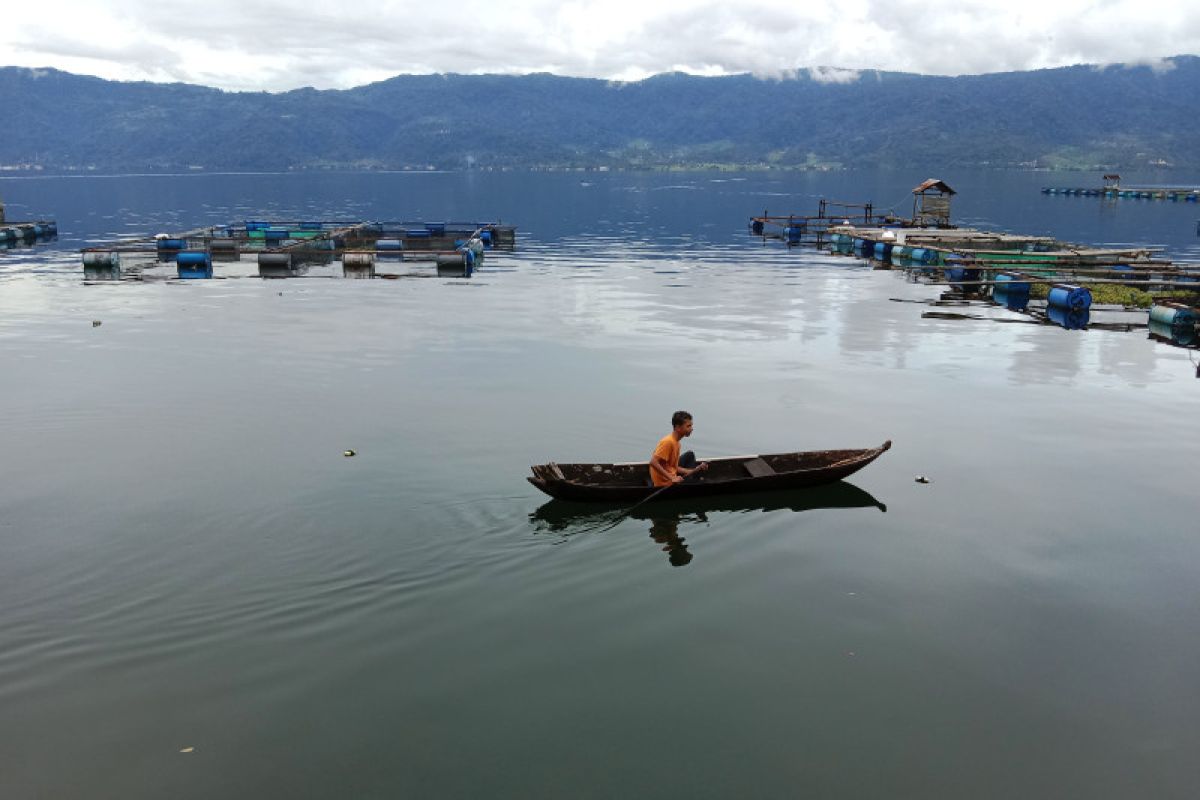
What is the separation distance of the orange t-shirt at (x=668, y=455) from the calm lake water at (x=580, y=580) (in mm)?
842

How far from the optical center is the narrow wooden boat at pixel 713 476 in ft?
65.2

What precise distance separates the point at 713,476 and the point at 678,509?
4.59ft

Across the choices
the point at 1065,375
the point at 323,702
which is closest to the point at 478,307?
the point at 1065,375

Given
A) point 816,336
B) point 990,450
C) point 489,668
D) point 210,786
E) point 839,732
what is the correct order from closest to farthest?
point 210,786
point 839,732
point 489,668
point 990,450
point 816,336

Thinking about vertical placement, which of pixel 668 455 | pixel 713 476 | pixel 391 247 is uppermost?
pixel 391 247

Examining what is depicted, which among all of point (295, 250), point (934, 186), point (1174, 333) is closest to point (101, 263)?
point (295, 250)

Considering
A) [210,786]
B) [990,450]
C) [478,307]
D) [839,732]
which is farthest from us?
[478,307]

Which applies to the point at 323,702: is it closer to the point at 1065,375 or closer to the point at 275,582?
the point at 275,582

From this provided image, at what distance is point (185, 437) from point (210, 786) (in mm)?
16074

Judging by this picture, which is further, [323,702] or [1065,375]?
[1065,375]

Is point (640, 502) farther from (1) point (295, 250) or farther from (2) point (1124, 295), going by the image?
(1) point (295, 250)

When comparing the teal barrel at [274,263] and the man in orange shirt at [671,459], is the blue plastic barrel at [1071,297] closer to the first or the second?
the man in orange shirt at [671,459]

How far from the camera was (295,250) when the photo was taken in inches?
2717

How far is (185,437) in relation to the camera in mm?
25188
